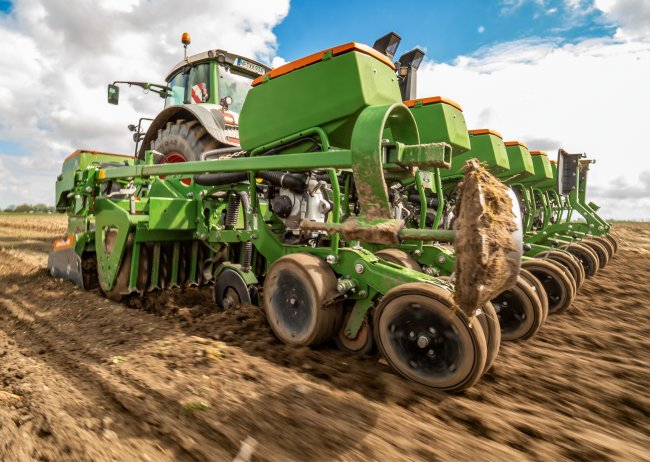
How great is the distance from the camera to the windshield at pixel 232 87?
571 centimetres

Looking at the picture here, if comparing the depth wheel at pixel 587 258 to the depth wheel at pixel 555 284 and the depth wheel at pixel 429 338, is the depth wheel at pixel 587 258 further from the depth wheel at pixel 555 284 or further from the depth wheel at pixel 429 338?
the depth wheel at pixel 429 338

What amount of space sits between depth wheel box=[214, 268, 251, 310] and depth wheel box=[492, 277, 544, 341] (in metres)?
2.06

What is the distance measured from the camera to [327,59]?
263cm

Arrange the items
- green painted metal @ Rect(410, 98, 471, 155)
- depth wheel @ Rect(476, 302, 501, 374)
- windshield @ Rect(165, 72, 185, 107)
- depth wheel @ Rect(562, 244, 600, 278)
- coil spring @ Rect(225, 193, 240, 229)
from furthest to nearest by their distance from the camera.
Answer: depth wheel @ Rect(562, 244, 600, 278), windshield @ Rect(165, 72, 185, 107), green painted metal @ Rect(410, 98, 471, 155), coil spring @ Rect(225, 193, 240, 229), depth wheel @ Rect(476, 302, 501, 374)

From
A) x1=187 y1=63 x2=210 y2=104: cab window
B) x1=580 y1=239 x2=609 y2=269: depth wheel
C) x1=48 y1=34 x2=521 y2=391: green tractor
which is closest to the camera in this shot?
x1=48 y1=34 x2=521 y2=391: green tractor

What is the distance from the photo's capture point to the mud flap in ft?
15.1

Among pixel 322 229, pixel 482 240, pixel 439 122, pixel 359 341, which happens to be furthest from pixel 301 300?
pixel 439 122

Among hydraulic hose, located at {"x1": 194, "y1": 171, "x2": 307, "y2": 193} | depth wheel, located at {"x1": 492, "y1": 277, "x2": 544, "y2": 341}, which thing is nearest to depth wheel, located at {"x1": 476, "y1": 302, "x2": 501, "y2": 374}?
depth wheel, located at {"x1": 492, "y1": 277, "x2": 544, "y2": 341}

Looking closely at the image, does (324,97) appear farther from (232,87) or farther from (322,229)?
(232,87)

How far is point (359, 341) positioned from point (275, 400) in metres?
0.78

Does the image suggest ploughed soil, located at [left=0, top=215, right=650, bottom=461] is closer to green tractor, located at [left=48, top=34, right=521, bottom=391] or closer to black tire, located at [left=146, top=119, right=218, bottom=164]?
green tractor, located at [left=48, top=34, right=521, bottom=391]

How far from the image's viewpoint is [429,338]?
2.01 m

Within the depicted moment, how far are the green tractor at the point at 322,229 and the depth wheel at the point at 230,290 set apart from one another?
0.05ft

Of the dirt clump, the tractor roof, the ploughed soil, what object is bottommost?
the ploughed soil
